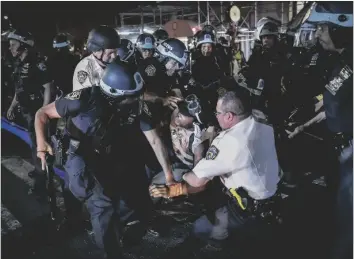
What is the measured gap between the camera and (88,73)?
389cm

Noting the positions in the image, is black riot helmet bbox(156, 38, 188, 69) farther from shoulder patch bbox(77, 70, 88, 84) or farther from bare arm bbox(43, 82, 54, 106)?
bare arm bbox(43, 82, 54, 106)

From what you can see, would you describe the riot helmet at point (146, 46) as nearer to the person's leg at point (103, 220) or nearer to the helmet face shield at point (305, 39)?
the helmet face shield at point (305, 39)

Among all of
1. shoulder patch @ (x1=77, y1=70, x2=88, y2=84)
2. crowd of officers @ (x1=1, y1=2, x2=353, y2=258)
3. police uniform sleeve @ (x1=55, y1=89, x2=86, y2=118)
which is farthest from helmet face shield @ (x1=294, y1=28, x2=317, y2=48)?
police uniform sleeve @ (x1=55, y1=89, x2=86, y2=118)

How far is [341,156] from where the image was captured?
10.4 feet

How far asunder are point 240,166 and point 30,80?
326cm

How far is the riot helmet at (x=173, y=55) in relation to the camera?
14.8 feet

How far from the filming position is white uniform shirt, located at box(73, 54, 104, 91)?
12.7 ft

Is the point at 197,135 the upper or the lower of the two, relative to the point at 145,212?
upper

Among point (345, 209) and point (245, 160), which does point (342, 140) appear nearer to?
point (345, 209)

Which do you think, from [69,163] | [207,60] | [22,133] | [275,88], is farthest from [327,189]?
[22,133]

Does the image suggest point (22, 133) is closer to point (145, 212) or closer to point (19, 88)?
point (19, 88)

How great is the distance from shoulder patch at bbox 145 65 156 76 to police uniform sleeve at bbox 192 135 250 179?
2042 millimetres

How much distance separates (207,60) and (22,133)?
3526mm

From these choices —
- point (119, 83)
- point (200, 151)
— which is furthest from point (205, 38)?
point (119, 83)
